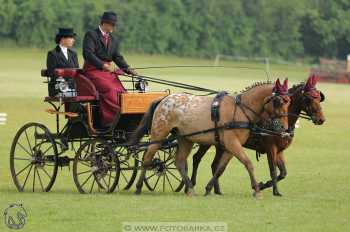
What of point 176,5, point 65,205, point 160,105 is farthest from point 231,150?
point 176,5

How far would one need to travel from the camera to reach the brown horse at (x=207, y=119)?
46.5ft

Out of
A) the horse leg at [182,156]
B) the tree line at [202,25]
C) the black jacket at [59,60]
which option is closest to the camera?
the horse leg at [182,156]

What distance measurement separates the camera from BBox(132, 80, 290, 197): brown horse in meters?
14.2

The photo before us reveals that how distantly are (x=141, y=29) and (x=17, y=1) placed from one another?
7.13 meters

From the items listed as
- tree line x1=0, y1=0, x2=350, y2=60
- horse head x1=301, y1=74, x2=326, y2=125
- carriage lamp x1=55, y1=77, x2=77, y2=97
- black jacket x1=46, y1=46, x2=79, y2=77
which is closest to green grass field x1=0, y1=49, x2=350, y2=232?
horse head x1=301, y1=74, x2=326, y2=125

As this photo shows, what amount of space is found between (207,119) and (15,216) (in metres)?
3.16

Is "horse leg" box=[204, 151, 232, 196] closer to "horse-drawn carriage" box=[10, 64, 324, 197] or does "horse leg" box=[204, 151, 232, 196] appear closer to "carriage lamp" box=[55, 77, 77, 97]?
"horse-drawn carriage" box=[10, 64, 324, 197]

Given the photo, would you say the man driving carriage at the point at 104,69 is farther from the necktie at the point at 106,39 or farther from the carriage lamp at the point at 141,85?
the carriage lamp at the point at 141,85

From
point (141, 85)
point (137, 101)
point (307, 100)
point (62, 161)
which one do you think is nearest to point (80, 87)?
point (137, 101)

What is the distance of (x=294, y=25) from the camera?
73.7 metres

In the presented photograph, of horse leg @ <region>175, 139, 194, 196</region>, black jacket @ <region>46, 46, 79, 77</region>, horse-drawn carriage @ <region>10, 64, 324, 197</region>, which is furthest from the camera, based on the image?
black jacket @ <region>46, 46, 79, 77</region>

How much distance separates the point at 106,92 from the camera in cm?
1500

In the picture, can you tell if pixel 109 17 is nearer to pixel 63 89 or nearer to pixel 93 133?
pixel 63 89

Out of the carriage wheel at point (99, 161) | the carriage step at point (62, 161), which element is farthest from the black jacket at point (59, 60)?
the carriage wheel at point (99, 161)
